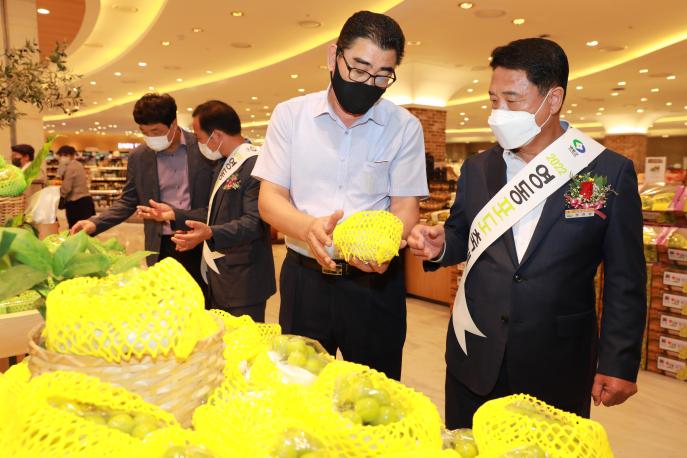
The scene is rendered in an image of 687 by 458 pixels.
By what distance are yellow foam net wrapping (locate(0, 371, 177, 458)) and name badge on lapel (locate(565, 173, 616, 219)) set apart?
4.73 ft

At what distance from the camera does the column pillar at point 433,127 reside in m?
13.8

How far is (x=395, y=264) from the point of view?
7.00 feet

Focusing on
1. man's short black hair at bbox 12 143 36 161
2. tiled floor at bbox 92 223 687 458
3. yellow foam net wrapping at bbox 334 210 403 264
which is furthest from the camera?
man's short black hair at bbox 12 143 36 161

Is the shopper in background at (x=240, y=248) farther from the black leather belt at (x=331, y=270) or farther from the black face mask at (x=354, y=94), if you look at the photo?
the black face mask at (x=354, y=94)

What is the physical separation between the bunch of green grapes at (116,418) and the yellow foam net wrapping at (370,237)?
2.54 ft

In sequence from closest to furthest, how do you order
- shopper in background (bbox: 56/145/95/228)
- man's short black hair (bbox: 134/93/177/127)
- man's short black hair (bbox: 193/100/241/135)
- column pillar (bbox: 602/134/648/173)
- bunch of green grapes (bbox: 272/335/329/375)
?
bunch of green grapes (bbox: 272/335/329/375)
man's short black hair (bbox: 193/100/241/135)
man's short black hair (bbox: 134/93/177/127)
shopper in background (bbox: 56/145/95/228)
column pillar (bbox: 602/134/648/173)

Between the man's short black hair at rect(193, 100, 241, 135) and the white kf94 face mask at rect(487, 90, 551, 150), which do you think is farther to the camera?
the man's short black hair at rect(193, 100, 241, 135)

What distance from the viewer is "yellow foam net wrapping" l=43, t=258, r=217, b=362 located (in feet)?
2.79

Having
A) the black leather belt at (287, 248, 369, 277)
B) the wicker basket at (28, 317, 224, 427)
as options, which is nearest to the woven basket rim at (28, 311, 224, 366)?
the wicker basket at (28, 317, 224, 427)

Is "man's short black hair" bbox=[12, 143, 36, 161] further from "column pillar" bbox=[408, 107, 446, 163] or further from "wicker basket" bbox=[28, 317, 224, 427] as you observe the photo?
"column pillar" bbox=[408, 107, 446, 163]

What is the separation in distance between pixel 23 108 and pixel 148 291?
6.92 meters

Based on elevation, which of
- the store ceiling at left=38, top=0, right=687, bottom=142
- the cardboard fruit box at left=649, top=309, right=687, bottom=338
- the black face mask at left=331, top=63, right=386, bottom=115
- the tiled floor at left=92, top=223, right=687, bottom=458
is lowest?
the tiled floor at left=92, top=223, right=687, bottom=458

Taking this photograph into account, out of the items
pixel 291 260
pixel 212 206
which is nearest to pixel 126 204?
pixel 212 206

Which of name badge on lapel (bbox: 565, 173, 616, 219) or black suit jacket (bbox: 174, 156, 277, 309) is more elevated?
name badge on lapel (bbox: 565, 173, 616, 219)
